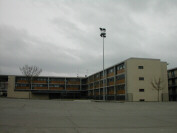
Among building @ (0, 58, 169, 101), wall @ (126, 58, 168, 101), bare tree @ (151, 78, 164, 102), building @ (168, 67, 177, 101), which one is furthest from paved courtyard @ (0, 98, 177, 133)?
building @ (168, 67, 177, 101)

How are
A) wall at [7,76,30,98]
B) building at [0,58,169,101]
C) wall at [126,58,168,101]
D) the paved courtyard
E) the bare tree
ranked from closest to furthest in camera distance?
1. the paved courtyard
2. the bare tree
3. wall at [126,58,168,101]
4. building at [0,58,169,101]
5. wall at [7,76,30,98]

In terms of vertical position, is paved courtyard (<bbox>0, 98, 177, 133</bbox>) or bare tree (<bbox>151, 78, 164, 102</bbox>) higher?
bare tree (<bbox>151, 78, 164, 102</bbox>)

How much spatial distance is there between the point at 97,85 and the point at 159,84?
28004 millimetres

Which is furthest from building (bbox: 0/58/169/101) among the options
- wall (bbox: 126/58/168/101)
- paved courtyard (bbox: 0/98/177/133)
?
paved courtyard (bbox: 0/98/177/133)

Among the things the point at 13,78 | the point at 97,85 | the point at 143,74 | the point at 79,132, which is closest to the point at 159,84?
the point at 143,74

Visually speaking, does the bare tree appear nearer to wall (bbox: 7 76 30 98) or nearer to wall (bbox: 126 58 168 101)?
wall (bbox: 126 58 168 101)

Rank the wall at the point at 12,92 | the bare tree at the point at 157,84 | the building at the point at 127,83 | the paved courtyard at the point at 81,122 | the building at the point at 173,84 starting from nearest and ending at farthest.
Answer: the paved courtyard at the point at 81,122 < the bare tree at the point at 157,84 < the building at the point at 127,83 < the building at the point at 173,84 < the wall at the point at 12,92

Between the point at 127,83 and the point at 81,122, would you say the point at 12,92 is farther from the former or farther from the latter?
the point at 81,122

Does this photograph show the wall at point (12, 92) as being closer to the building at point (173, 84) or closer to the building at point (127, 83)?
the building at point (127, 83)

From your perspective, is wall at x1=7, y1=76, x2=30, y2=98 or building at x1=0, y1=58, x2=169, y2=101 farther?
wall at x1=7, y1=76, x2=30, y2=98

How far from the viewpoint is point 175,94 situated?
62.9m

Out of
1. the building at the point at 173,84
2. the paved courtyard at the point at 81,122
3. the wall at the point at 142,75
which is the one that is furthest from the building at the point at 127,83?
the paved courtyard at the point at 81,122

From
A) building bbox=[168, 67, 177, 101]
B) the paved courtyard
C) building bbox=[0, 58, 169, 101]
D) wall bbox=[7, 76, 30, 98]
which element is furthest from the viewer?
wall bbox=[7, 76, 30, 98]

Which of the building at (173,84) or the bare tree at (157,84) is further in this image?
the building at (173,84)
